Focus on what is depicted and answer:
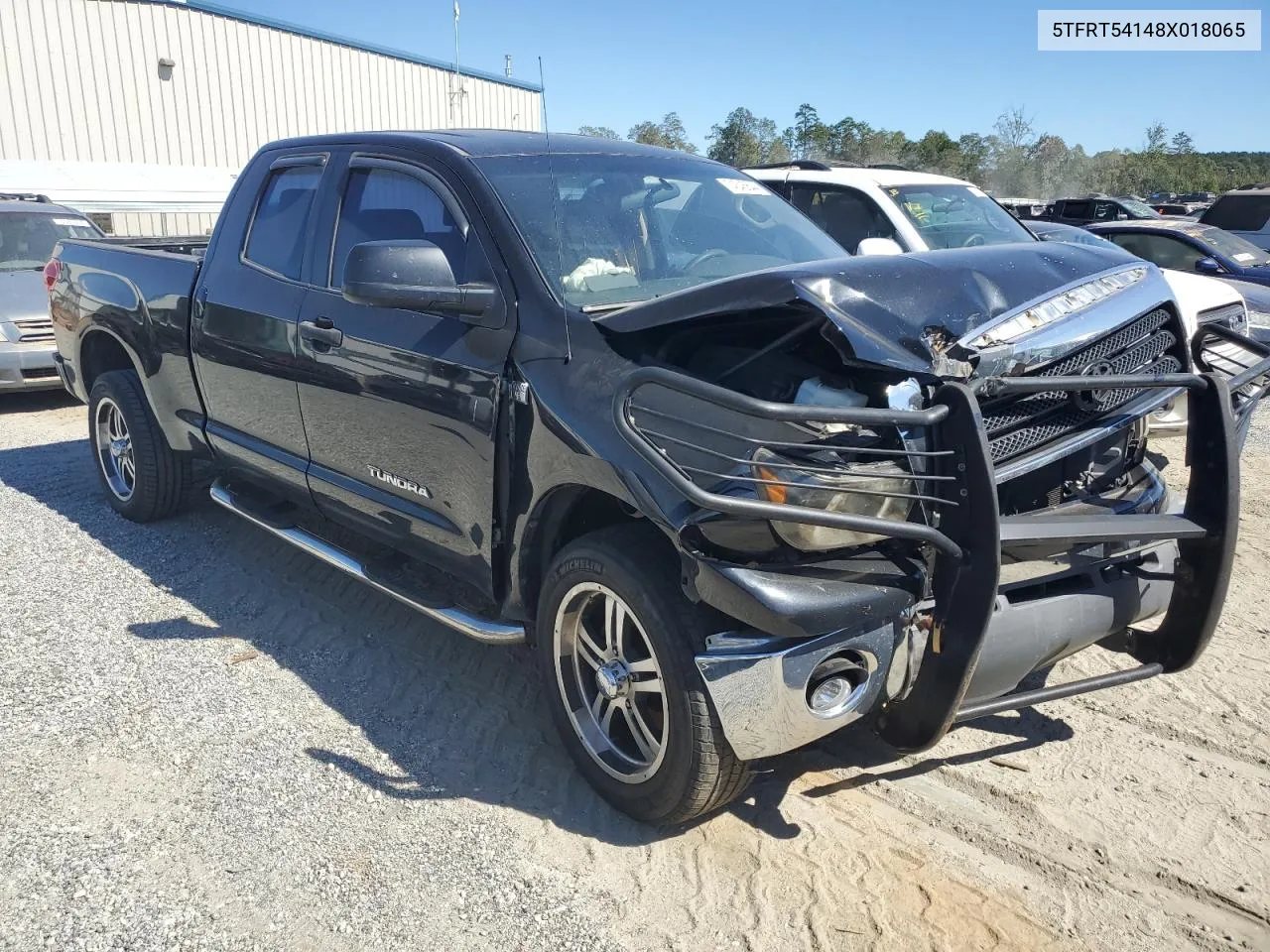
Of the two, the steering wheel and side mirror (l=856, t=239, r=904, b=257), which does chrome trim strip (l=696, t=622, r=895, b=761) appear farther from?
side mirror (l=856, t=239, r=904, b=257)

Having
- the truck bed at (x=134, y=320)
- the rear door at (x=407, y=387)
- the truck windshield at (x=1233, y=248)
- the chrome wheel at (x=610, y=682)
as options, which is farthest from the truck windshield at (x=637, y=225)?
the truck windshield at (x=1233, y=248)

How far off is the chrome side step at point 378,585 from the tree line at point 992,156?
73.4ft

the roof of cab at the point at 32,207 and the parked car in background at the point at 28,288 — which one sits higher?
the roof of cab at the point at 32,207

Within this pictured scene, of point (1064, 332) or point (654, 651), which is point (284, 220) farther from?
point (1064, 332)

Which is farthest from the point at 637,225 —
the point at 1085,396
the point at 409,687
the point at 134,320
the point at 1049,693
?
the point at 134,320

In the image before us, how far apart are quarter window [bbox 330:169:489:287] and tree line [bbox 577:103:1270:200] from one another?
2241cm

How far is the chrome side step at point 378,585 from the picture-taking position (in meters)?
3.35

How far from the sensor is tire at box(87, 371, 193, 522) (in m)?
5.54

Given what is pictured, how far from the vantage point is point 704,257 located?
146 inches

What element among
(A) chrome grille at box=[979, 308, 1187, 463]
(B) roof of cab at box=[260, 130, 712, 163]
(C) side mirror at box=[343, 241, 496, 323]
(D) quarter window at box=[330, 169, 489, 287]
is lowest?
(A) chrome grille at box=[979, 308, 1187, 463]

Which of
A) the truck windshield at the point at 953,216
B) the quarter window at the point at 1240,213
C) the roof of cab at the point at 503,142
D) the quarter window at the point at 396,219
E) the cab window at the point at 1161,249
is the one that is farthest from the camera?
the quarter window at the point at 1240,213

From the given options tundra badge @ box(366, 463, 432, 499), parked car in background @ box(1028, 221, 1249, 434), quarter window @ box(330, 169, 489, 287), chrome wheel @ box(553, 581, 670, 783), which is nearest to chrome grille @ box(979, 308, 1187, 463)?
chrome wheel @ box(553, 581, 670, 783)

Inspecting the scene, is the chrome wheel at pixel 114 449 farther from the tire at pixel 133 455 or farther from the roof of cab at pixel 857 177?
the roof of cab at pixel 857 177

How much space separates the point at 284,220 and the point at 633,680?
2.77 m
